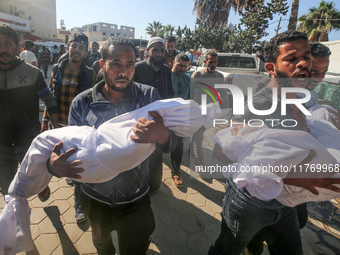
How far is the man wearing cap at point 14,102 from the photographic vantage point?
2.03 m

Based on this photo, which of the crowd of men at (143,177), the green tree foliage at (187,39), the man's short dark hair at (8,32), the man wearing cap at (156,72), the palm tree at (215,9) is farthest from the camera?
the palm tree at (215,9)

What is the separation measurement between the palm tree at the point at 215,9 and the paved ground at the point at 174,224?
1968 cm

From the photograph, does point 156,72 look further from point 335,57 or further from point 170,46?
point 335,57

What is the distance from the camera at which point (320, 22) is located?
15516 millimetres

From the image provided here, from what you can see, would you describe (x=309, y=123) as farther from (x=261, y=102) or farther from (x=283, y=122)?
(x=261, y=102)

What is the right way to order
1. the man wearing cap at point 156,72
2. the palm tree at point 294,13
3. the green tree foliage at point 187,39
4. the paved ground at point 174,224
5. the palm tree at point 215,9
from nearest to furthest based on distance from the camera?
the paved ground at point 174,224 < the man wearing cap at point 156,72 < the palm tree at point 294,13 < the green tree foliage at point 187,39 < the palm tree at point 215,9

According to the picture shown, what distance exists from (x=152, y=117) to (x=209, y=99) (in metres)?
2.69

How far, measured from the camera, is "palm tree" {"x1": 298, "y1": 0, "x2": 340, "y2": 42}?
1486 cm

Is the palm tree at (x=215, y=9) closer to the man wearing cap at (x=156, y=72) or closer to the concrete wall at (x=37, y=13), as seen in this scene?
the man wearing cap at (x=156, y=72)

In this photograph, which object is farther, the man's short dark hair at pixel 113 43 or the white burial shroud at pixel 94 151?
the man's short dark hair at pixel 113 43

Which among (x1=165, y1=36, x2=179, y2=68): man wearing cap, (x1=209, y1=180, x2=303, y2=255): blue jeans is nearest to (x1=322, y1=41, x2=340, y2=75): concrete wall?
(x1=165, y1=36, x2=179, y2=68): man wearing cap

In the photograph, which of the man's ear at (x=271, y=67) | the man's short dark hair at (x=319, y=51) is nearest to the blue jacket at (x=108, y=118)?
the man's ear at (x=271, y=67)

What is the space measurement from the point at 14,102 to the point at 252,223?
2.51m

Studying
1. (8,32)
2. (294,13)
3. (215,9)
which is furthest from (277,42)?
(215,9)
